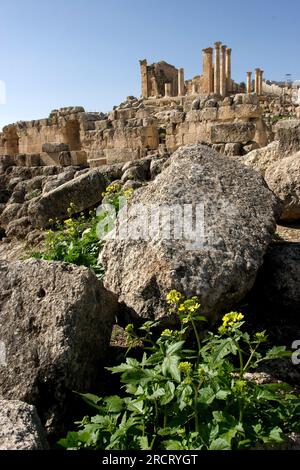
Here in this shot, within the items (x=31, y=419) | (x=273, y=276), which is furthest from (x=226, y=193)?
(x=31, y=419)

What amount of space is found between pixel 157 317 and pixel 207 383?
714 millimetres

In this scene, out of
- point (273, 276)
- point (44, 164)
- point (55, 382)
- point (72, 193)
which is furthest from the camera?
point (44, 164)

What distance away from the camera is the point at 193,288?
8.76 feet

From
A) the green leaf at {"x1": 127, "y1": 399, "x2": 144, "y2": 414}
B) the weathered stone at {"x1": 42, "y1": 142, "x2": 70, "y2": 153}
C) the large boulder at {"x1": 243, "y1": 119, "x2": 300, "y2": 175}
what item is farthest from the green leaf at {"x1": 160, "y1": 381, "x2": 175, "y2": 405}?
the weathered stone at {"x1": 42, "y1": 142, "x2": 70, "y2": 153}

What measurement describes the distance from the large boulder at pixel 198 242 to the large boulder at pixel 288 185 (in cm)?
68

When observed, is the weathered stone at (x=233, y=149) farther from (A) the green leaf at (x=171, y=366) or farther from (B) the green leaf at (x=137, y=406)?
(B) the green leaf at (x=137, y=406)

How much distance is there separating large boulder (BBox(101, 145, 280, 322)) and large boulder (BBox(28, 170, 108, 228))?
4.22m

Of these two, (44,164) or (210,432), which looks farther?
(44,164)

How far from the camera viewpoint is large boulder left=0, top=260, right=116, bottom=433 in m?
2.43

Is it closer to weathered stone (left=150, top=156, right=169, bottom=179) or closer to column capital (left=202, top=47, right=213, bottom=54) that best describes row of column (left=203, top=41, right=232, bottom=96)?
column capital (left=202, top=47, right=213, bottom=54)

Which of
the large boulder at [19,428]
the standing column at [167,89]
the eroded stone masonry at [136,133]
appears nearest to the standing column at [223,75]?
the standing column at [167,89]
